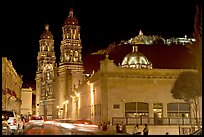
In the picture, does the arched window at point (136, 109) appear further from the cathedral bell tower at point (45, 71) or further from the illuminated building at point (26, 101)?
the cathedral bell tower at point (45, 71)

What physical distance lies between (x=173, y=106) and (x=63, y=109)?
53.8 meters

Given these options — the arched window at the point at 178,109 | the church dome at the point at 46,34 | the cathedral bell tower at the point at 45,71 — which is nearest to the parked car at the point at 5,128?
the arched window at the point at 178,109

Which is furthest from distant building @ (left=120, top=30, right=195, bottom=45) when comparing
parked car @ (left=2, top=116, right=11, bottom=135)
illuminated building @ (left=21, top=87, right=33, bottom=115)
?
parked car @ (left=2, top=116, right=11, bottom=135)

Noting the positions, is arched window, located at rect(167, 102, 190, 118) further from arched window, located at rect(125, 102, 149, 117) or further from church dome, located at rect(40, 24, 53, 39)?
church dome, located at rect(40, 24, 53, 39)

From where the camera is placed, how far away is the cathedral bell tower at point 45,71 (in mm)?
116688

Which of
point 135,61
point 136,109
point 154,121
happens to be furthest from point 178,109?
point 135,61

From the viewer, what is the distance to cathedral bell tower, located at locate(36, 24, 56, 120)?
11669cm

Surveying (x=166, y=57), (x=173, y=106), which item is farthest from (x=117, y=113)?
(x=166, y=57)

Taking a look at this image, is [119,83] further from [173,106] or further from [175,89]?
[175,89]

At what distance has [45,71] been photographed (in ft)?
393

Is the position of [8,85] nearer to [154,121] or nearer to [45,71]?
[154,121]

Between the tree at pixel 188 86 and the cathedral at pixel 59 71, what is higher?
the cathedral at pixel 59 71

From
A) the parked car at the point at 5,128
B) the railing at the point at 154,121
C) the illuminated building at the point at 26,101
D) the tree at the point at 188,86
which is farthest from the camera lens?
the illuminated building at the point at 26,101

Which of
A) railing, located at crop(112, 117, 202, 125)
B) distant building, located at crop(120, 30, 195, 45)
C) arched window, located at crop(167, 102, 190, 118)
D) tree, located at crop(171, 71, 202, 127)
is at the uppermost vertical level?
distant building, located at crop(120, 30, 195, 45)
